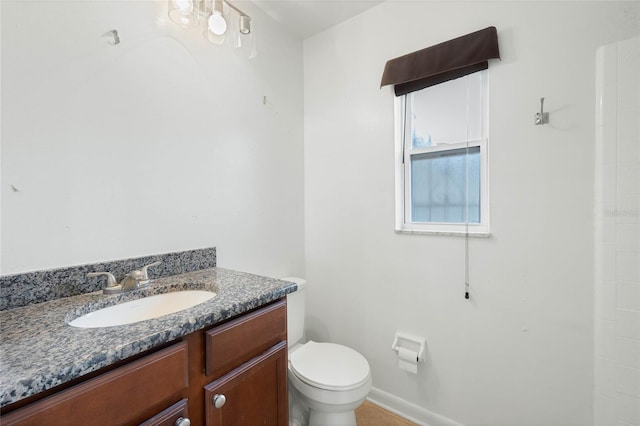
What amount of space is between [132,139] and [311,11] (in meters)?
1.39

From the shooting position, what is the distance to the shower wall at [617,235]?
3.53 ft

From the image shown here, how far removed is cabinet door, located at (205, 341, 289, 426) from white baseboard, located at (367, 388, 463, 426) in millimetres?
911

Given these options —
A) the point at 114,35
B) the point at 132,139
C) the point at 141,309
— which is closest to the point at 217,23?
the point at 114,35

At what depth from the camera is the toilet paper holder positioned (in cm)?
160

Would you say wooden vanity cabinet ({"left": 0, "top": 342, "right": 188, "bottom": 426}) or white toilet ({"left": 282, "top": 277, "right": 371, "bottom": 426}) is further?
white toilet ({"left": 282, "top": 277, "right": 371, "bottom": 426})

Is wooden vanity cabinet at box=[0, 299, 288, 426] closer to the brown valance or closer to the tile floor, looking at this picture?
the tile floor

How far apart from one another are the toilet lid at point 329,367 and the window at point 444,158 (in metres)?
0.80

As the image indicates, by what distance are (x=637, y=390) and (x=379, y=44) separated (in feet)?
6.82

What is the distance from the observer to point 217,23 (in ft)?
4.48

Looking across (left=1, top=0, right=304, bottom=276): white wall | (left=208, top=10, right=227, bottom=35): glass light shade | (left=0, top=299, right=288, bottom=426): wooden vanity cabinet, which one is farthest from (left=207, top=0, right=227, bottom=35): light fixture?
(left=0, top=299, right=288, bottom=426): wooden vanity cabinet

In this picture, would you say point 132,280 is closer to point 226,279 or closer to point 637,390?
point 226,279

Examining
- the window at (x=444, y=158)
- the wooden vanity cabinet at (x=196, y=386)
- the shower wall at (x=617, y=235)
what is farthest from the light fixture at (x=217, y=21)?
the shower wall at (x=617, y=235)

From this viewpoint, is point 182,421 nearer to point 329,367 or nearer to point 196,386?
point 196,386

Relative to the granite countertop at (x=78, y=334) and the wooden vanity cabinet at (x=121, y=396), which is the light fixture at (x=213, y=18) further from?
the wooden vanity cabinet at (x=121, y=396)
